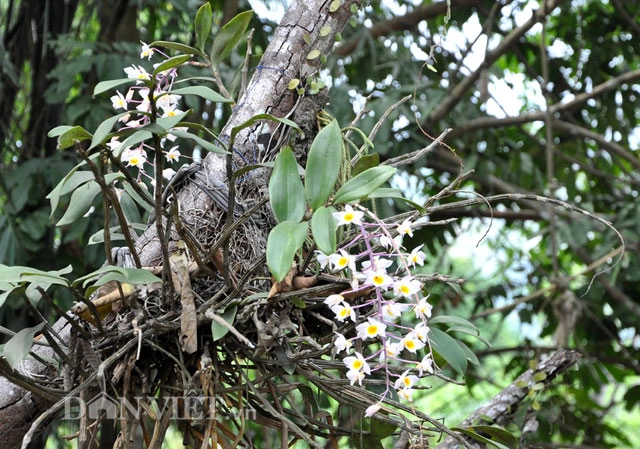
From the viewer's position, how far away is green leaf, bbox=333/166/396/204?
49cm

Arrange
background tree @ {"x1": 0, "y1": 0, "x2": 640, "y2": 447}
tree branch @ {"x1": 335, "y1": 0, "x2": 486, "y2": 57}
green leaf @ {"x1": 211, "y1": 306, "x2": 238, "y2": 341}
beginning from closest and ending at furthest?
green leaf @ {"x1": 211, "y1": 306, "x2": 238, "y2": 341} → background tree @ {"x1": 0, "y1": 0, "x2": 640, "y2": 447} → tree branch @ {"x1": 335, "y1": 0, "x2": 486, "y2": 57}

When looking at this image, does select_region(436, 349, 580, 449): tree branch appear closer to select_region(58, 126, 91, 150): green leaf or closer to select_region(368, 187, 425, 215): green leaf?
select_region(368, 187, 425, 215): green leaf

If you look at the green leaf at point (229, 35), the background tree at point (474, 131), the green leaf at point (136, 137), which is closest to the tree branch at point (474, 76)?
the background tree at point (474, 131)

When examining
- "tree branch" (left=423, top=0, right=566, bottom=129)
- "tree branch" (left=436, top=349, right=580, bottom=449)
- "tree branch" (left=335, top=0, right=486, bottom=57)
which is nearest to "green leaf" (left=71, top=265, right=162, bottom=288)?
"tree branch" (left=436, top=349, right=580, bottom=449)

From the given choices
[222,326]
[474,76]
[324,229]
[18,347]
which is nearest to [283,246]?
[324,229]

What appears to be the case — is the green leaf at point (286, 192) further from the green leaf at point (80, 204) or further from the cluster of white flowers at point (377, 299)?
the green leaf at point (80, 204)

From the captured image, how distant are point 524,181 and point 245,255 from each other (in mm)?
1318

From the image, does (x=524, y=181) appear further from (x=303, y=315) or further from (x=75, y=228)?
(x=303, y=315)

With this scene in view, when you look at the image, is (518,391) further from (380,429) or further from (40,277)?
(40,277)

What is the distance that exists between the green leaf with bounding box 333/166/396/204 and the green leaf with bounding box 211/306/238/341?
0.47 feet

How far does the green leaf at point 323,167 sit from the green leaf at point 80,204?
0.23m

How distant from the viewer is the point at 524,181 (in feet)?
6.13

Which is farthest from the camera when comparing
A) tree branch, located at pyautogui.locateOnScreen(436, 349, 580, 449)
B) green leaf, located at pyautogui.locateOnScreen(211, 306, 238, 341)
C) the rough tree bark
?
tree branch, located at pyautogui.locateOnScreen(436, 349, 580, 449)

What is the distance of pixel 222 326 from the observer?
1.86 ft
